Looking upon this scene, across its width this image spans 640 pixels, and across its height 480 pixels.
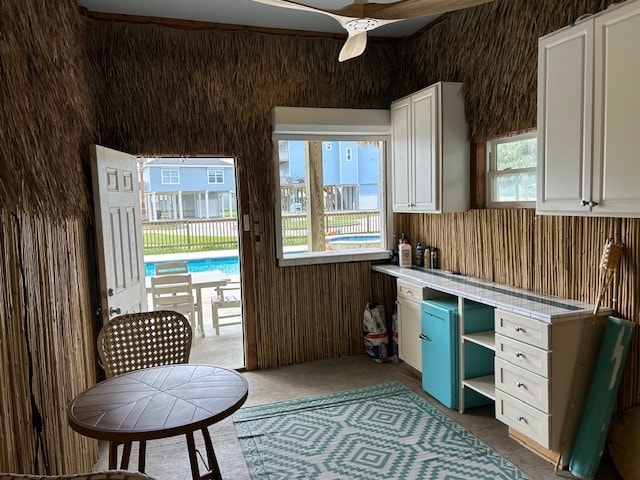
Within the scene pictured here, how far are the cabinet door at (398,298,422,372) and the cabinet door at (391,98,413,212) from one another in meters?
0.86

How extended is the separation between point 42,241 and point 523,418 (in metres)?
2.79

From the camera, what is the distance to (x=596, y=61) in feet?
7.45

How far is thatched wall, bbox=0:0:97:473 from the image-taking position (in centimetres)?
183

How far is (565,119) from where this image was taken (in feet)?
8.07

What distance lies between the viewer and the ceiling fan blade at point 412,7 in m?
2.13

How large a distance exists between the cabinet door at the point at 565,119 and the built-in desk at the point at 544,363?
23.5 inches

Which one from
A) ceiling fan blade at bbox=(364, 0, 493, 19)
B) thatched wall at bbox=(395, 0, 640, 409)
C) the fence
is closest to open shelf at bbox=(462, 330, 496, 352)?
thatched wall at bbox=(395, 0, 640, 409)

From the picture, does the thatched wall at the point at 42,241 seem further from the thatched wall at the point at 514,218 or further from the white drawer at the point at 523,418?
the thatched wall at the point at 514,218

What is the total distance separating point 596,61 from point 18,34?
2.71 meters

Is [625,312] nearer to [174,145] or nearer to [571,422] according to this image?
[571,422]

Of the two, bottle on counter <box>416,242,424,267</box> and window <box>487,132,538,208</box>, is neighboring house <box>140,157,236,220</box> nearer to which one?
bottle on counter <box>416,242,424,267</box>

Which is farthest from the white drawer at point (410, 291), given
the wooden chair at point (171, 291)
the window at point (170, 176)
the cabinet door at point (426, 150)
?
the window at point (170, 176)

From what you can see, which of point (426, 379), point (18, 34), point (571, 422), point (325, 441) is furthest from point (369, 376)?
point (18, 34)

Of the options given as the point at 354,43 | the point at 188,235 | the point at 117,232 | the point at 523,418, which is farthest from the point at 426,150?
the point at 188,235
